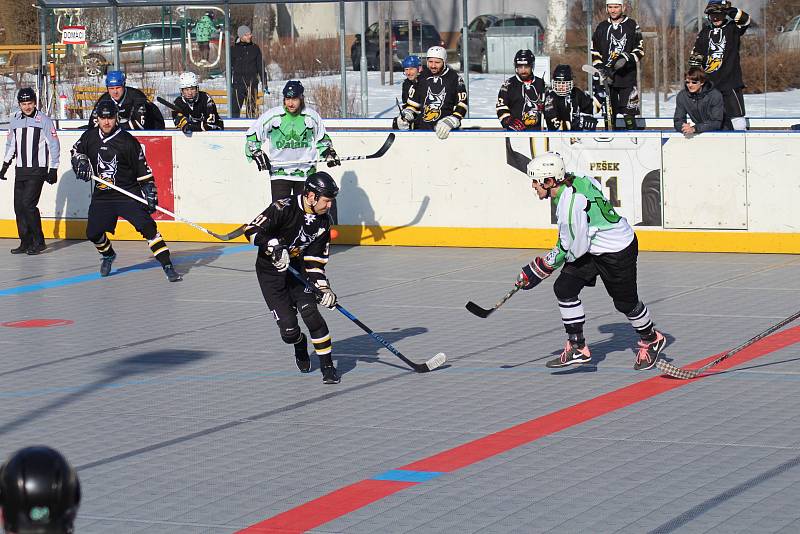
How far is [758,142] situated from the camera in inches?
555

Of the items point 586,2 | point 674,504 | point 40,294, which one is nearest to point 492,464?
point 674,504

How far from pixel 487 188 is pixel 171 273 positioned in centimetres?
347

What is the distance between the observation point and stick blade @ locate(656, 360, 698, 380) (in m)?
8.83

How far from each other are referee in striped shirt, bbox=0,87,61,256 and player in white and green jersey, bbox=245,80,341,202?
294 centimetres

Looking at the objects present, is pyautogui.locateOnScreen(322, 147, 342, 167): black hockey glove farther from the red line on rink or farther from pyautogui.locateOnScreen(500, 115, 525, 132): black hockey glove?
the red line on rink

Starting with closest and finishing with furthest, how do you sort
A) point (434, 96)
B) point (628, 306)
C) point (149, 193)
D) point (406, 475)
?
1. point (406, 475)
2. point (628, 306)
3. point (149, 193)
4. point (434, 96)

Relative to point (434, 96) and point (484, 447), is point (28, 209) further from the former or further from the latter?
point (484, 447)

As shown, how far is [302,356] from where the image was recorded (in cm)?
937

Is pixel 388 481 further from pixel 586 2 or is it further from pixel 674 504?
pixel 586 2

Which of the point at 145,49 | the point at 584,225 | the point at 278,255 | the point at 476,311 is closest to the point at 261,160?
the point at 476,311

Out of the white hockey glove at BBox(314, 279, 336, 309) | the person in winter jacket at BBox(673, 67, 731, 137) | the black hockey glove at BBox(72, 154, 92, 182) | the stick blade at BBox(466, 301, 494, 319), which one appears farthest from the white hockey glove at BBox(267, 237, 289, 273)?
the person in winter jacket at BBox(673, 67, 731, 137)

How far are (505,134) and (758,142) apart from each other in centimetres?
258

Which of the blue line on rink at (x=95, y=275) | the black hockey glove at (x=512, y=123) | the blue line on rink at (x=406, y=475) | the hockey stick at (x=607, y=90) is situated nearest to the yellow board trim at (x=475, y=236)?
the blue line on rink at (x=95, y=275)

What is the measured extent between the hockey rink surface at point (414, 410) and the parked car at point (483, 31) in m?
6.42
